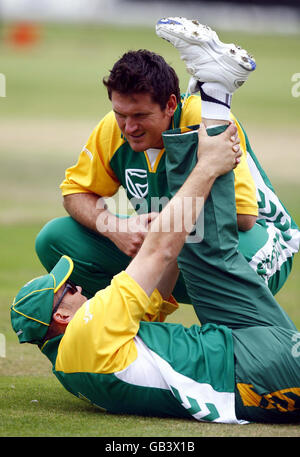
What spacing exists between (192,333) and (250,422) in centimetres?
43

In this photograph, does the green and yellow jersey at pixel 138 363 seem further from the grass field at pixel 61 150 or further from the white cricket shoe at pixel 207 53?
the white cricket shoe at pixel 207 53

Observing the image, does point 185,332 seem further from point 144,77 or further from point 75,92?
point 75,92

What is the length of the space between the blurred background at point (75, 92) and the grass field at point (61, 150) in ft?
0.09

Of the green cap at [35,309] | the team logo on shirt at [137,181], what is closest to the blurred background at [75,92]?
the green cap at [35,309]

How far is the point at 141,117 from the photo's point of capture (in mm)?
4113

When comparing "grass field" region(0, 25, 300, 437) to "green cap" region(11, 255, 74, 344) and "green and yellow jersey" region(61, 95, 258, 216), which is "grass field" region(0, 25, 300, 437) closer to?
"green cap" region(11, 255, 74, 344)

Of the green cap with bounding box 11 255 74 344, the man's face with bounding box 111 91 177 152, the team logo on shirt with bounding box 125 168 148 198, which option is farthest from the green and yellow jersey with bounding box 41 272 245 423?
the team logo on shirt with bounding box 125 168 148 198

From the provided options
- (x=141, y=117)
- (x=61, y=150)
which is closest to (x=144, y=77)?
(x=141, y=117)

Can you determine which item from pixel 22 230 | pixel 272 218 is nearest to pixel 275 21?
pixel 22 230

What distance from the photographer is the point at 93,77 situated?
2789 cm

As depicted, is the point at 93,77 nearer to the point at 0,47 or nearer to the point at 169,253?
the point at 0,47

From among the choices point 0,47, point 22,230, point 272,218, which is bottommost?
point 22,230

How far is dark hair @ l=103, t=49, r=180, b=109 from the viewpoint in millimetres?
4004

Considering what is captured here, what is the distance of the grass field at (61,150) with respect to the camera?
11.0ft
